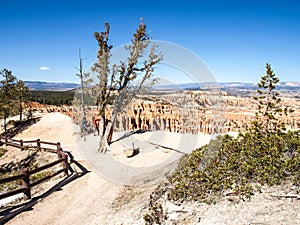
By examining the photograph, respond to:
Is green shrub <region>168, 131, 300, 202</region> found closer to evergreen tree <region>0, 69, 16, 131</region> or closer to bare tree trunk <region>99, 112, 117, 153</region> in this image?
bare tree trunk <region>99, 112, 117, 153</region>

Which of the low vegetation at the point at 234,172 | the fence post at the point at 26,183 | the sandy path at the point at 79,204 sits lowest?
the sandy path at the point at 79,204

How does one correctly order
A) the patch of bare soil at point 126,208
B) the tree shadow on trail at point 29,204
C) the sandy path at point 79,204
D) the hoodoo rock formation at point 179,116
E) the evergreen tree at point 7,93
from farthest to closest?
the evergreen tree at point 7,93 < the hoodoo rock formation at point 179,116 < the tree shadow on trail at point 29,204 < the sandy path at point 79,204 < the patch of bare soil at point 126,208

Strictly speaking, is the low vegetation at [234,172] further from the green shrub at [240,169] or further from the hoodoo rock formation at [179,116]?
the hoodoo rock formation at [179,116]

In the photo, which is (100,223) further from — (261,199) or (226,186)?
(261,199)

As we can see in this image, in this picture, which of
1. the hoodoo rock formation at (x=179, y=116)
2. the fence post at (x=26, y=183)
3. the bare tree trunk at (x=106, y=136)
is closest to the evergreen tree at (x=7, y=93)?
the hoodoo rock formation at (x=179, y=116)

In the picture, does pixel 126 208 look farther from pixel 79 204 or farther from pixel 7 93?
pixel 7 93

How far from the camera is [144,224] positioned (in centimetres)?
532

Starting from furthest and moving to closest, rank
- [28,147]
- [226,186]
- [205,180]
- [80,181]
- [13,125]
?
[13,125], [28,147], [80,181], [205,180], [226,186]

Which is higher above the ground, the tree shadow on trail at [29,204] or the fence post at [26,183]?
the fence post at [26,183]

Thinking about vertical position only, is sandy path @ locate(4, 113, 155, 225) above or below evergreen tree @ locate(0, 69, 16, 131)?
below

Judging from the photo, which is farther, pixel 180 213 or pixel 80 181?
pixel 80 181

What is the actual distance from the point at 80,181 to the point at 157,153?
4.43 m

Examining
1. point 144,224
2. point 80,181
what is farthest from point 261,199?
point 80,181

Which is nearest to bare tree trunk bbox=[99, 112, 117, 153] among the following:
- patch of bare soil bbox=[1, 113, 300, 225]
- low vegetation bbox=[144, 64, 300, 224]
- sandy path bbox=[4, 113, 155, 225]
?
patch of bare soil bbox=[1, 113, 300, 225]
